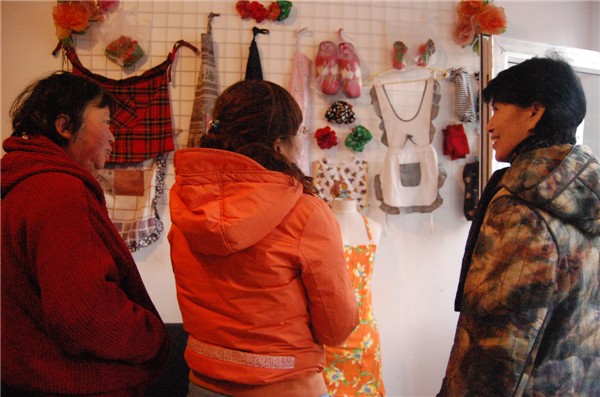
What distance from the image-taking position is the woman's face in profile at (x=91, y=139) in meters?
1.19

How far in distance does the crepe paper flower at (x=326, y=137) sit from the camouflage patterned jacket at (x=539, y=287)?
152 cm

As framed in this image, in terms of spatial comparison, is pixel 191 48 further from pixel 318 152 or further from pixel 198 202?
pixel 198 202

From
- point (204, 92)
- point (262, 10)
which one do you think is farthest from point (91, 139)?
point (262, 10)

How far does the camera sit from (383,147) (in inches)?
106

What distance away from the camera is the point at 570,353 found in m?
1.05

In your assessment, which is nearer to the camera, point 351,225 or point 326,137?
point 351,225

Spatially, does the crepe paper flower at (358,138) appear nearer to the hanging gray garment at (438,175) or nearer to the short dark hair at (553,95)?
the hanging gray garment at (438,175)

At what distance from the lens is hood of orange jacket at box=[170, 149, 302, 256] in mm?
948

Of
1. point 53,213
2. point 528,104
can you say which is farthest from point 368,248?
point 53,213

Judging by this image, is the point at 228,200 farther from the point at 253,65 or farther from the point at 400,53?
the point at 400,53

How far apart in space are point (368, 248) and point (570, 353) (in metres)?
1.13

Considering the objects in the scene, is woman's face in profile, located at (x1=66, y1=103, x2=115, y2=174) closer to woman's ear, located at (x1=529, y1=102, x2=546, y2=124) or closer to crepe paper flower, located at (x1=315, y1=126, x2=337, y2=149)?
woman's ear, located at (x1=529, y1=102, x2=546, y2=124)

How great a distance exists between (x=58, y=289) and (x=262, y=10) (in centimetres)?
203

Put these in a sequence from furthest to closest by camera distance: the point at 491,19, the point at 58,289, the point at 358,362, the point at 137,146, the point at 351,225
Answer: the point at 491,19
the point at 137,146
the point at 351,225
the point at 358,362
the point at 58,289
